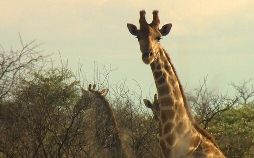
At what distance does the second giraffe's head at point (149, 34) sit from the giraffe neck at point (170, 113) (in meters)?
0.26

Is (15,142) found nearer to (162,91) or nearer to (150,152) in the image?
(150,152)

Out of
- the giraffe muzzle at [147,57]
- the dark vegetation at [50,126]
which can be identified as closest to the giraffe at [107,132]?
the dark vegetation at [50,126]

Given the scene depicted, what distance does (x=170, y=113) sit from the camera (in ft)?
31.4

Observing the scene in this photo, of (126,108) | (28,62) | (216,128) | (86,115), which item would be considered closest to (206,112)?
(216,128)

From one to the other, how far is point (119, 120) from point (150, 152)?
79.6 inches

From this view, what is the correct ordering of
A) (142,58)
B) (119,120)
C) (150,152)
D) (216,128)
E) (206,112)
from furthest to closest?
1. (216,128)
2. (206,112)
3. (119,120)
4. (150,152)
5. (142,58)

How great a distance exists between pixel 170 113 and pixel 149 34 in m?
1.13

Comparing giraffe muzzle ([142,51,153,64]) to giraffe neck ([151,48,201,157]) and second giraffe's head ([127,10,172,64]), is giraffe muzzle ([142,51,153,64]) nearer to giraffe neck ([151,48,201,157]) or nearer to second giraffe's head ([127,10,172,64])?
second giraffe's head ([127,10,172,64])

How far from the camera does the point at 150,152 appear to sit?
16.0m

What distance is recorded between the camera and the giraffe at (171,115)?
9.35 metres

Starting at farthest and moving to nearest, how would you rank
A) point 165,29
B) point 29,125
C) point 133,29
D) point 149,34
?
point 29,125, point 165,29, point 133,29, point 149,34

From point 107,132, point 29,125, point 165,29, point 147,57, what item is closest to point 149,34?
point 147,57

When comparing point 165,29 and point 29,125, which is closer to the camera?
point 165,29

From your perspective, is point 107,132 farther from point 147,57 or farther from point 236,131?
point 236,131
